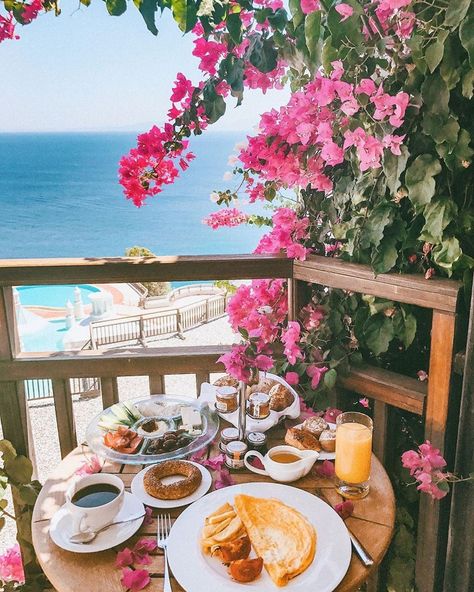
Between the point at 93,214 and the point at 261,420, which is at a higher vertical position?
the point at 261,420

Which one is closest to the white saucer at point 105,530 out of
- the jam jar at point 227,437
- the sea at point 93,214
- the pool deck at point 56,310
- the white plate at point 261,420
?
the jam jar at point 227,437

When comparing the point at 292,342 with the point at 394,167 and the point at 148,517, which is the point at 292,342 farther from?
the point at 148,517

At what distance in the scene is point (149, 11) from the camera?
131cm

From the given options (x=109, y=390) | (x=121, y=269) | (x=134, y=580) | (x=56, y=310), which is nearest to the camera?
(x=134, y=580)

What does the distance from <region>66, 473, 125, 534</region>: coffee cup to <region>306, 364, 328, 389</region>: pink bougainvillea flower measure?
30.2 inches

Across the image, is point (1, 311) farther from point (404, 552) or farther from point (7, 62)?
point (7, 62)

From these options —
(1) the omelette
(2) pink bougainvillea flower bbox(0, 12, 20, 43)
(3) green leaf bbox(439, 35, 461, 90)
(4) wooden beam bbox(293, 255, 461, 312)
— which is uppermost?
(2) pink bougainvillea flower bbox(0, 12, 20, 43)

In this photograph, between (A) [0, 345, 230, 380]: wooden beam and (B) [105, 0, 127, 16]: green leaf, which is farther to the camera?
(A) [0, 345, 230, 380]: wooden beam

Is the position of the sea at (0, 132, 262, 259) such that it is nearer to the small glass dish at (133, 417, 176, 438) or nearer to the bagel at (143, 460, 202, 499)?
the small glass dish at (133, 417, 176, 438)

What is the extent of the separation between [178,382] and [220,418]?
756 inches

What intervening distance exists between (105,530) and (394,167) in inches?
43.9

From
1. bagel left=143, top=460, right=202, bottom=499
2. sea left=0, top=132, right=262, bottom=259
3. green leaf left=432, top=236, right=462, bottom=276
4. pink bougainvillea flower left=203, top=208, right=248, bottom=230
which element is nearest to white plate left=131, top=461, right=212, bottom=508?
bagel left=143, top=460, right=202, bottom=499

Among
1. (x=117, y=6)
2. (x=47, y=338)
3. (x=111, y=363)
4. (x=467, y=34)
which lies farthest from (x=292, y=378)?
(x=47, y=338)

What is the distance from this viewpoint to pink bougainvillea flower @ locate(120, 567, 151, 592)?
913 millimetres
